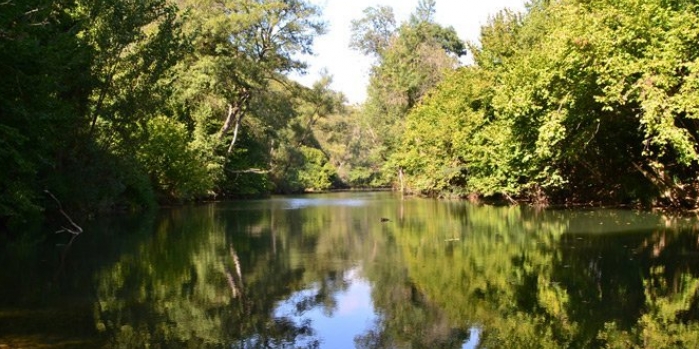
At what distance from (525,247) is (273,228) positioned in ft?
35.0

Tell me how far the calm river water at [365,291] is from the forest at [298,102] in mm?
4190

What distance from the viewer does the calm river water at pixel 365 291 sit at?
7.69 meters

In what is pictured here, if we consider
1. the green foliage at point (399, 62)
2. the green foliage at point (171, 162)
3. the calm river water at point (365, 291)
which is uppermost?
the green foliage at point (399, 62)

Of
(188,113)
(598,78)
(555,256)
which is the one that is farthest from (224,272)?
(188,113)

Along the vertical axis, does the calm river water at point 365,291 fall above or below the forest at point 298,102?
below

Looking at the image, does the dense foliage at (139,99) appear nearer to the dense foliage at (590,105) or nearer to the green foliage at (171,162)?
the green foliage at (171,162)

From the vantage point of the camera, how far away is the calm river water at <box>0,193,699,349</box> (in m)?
7.69

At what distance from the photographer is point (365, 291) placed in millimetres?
10727

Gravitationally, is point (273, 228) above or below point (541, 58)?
below

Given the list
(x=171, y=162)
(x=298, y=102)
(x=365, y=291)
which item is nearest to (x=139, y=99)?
(x=171, y=162)

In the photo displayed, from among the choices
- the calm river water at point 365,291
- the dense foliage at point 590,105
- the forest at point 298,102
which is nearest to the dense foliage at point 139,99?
the forest at point 298,102

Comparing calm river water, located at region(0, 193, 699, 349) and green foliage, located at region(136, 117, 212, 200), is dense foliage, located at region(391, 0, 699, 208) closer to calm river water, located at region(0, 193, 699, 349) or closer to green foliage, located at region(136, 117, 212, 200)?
calm river water, located at region(0, 193, 699, 349)

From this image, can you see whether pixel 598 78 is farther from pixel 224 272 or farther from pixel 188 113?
pixel 188 113

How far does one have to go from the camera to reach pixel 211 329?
8227 millimetres
